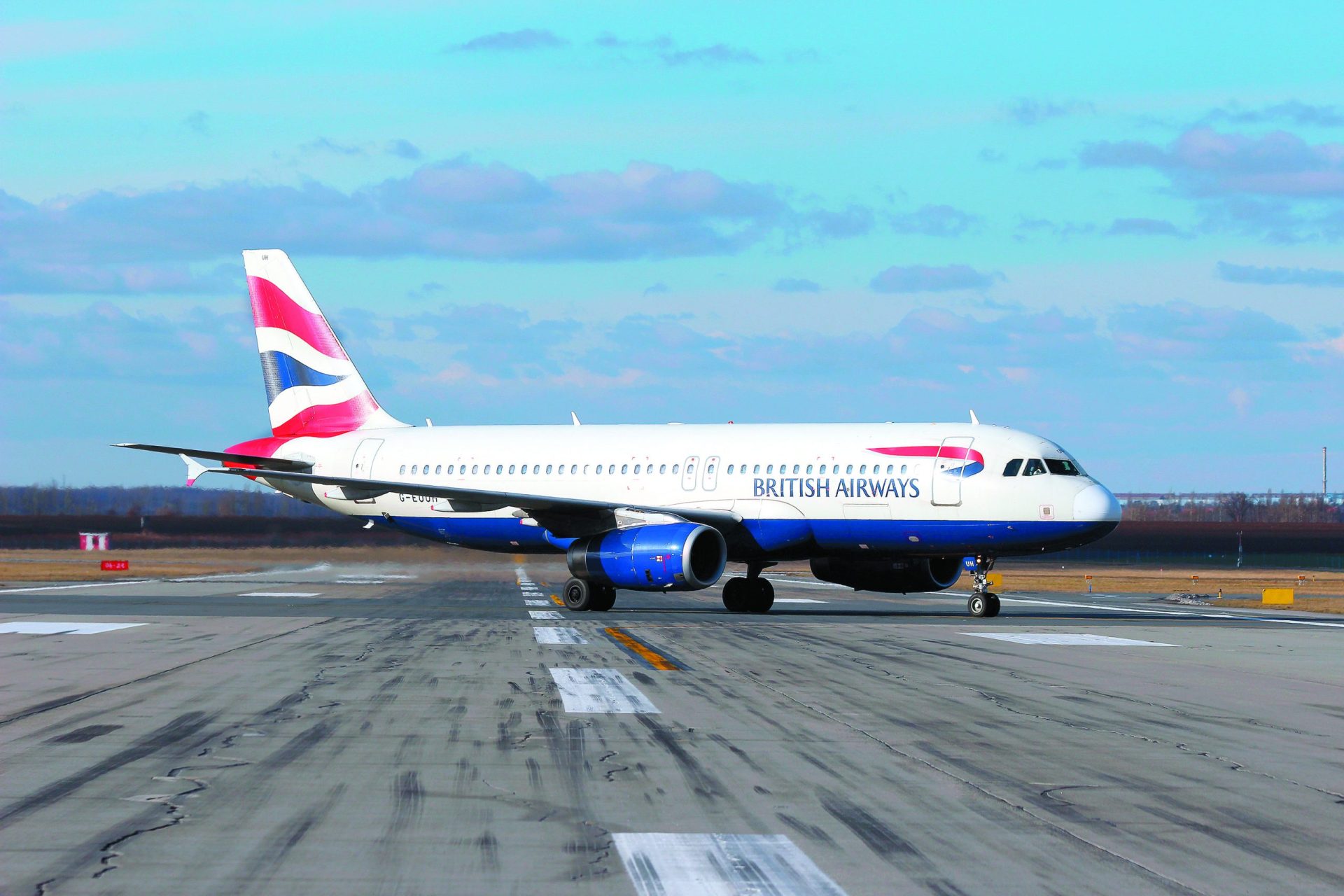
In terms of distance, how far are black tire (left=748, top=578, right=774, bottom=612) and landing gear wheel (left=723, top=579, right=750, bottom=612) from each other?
0.13 metres

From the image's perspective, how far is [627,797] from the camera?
8945 mm

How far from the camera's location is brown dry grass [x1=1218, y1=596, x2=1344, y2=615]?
127 ft

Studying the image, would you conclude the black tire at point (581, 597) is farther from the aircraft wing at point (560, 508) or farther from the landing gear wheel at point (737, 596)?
the landing gear wheel at point (737, 596)

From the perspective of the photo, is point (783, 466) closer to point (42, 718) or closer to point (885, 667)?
point (885, 667)

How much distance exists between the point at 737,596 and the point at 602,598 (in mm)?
3679

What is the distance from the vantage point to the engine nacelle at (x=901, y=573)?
34.3m

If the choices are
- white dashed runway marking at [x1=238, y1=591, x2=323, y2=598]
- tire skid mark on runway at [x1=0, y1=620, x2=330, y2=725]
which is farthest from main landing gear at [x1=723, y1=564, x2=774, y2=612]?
tire skid mark on runway at [x1=0, y1=620, x2=330, y2=725]

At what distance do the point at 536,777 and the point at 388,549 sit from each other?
43.6 m

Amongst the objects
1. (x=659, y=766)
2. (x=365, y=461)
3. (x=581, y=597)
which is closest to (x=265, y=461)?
(x=365, y=461)

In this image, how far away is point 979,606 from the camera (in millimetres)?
31188

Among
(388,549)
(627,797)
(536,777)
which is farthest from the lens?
(388,549)

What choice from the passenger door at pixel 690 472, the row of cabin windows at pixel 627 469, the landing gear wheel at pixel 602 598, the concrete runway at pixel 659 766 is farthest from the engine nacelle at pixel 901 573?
the concrete runway at pixel 659 766

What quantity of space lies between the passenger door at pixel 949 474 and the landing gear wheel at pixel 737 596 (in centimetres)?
540

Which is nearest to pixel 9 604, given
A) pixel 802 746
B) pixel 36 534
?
pixel 802 746
